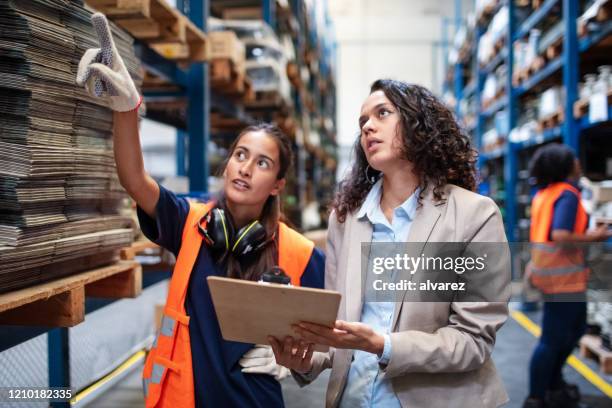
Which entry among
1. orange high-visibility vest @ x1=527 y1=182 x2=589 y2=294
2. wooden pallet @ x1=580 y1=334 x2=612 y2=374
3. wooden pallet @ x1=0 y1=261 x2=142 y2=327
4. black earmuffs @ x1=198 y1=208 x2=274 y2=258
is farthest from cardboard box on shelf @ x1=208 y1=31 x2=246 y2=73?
wooden pallet @ x1=580 y1=334 x2=612 y2=374

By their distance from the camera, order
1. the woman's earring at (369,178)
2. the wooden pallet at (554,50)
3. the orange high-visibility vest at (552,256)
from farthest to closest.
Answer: the wooden pallet at (554,50)
the orange high-visibility vest at (552,256)
the woman's earring at (369,178)

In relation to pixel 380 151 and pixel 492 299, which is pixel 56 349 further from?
pixel 492 299

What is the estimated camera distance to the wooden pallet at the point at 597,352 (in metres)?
4.09

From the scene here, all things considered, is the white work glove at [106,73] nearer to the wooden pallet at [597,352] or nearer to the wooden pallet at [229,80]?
the wooden pallet at [229,80]

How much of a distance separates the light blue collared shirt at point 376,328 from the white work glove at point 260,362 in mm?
298

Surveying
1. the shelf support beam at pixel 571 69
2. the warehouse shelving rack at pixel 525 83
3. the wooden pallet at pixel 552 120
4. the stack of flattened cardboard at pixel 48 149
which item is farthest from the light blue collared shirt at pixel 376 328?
the wooden pallet at pixel 552 120

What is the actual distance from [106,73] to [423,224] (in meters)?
1.00

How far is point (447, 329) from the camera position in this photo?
4.76ft

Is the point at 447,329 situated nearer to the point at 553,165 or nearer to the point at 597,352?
the point at 553,165

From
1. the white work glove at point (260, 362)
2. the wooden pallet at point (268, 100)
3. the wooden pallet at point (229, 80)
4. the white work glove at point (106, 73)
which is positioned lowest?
the white work glove at point (260, 362)

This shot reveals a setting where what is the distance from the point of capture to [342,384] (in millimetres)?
1606

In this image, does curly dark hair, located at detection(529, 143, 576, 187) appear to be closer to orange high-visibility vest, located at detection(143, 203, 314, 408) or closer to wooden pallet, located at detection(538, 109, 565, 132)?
wooden pallet, located at detection(538, 109, 565, 132)

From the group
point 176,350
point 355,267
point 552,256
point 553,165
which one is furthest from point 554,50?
point 176,350

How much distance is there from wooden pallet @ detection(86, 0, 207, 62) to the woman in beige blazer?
1.23 m
